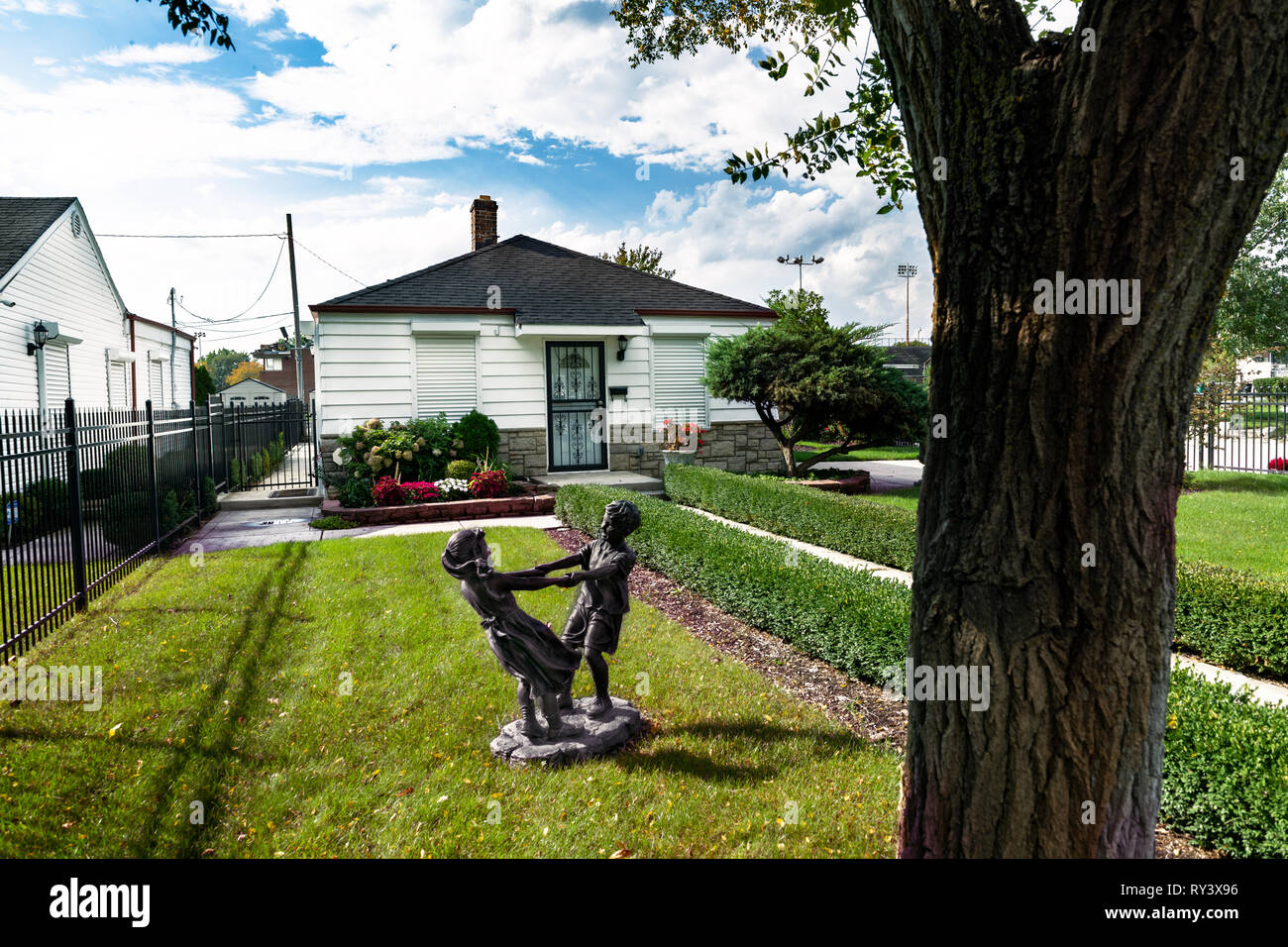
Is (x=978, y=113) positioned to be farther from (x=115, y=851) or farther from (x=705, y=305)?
(x=705, y=305)

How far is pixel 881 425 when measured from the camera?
14477mm

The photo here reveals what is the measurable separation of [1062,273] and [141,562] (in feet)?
32.9

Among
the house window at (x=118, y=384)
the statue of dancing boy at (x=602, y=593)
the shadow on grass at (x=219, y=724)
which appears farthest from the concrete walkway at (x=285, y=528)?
the house window at (x=118, y=384)

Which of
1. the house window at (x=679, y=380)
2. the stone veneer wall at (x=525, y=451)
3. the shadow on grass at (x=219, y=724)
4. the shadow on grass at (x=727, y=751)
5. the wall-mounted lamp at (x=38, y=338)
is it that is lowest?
the shadow on grass at (x=727, y=751)

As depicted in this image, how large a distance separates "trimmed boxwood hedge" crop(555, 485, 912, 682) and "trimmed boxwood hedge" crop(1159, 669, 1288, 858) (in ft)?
4.64

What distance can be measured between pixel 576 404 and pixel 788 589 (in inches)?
403

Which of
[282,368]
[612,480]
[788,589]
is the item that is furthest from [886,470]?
[282,368]

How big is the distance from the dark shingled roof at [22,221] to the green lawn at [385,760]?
13.3 m

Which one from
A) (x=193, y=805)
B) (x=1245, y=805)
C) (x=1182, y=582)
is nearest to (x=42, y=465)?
(x=193, y=805)

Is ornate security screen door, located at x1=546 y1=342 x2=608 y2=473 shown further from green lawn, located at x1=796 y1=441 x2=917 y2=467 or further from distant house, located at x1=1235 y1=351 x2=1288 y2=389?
distant house, located at x1=1235 y1=351 x2=1288 y2=389

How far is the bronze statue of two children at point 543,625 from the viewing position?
384 centimetres

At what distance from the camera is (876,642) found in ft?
16.7

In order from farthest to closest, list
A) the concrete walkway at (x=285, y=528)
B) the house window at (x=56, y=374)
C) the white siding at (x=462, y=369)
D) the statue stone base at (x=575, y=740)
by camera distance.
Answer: the house window at (x=56, y=374), the white siding at (x=462, y=369), the concrete walkway at (x=285, y=528), the statue stone base at (x=575, y=740)

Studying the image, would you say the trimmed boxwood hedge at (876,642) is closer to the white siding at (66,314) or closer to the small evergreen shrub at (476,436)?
the small evergreen shrub at (476,436)
